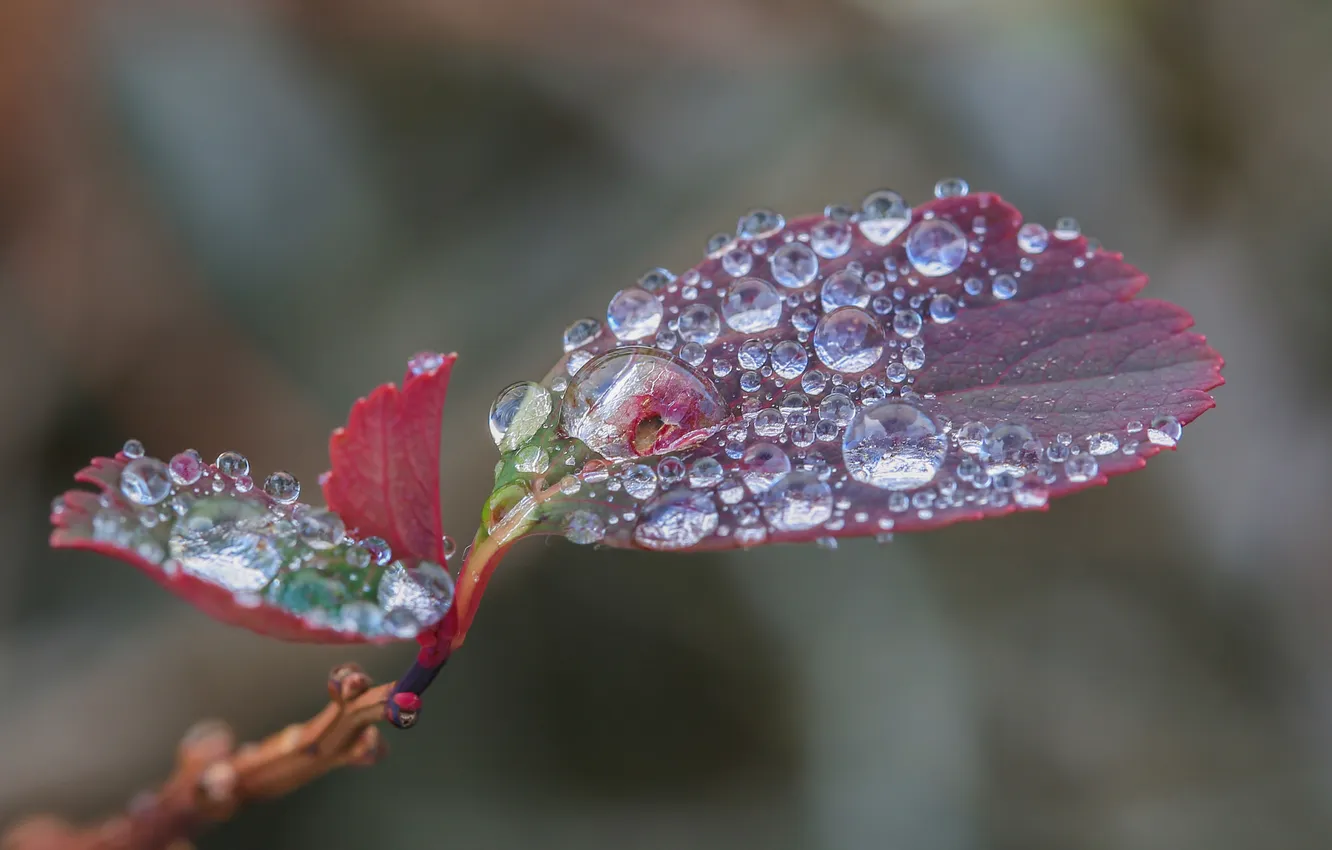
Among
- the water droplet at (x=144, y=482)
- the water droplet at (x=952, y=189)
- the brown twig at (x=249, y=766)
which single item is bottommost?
the brown twig at (x=249, y=766)

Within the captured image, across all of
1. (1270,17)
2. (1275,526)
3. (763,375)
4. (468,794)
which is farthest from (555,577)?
(1270,17)

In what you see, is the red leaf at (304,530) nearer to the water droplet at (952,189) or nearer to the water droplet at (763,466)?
the water droplet at (763,466)

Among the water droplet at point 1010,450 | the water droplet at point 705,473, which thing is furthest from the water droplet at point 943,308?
the water droplet at point 705,473

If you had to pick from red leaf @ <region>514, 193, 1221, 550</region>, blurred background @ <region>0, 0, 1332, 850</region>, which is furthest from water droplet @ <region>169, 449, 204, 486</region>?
blurred background @ <region>0, 0, 1332, 850</region>

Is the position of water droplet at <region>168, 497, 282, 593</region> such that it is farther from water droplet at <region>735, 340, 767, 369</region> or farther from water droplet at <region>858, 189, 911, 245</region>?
water droplet at <region>858, 189, 911, 245</region>

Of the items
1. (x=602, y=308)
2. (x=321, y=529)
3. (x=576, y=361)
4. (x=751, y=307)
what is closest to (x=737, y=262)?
(x=751, y=307)

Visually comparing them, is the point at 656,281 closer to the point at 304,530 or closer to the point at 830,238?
the point at 830,238
